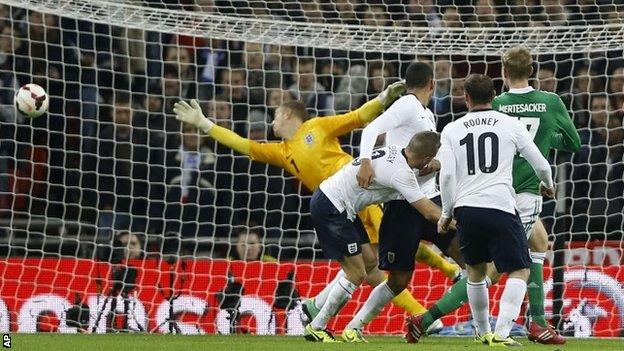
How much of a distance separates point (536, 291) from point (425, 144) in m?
1.19

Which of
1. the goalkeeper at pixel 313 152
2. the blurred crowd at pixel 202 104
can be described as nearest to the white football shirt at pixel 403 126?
the goalkeeper at pixel 313 152

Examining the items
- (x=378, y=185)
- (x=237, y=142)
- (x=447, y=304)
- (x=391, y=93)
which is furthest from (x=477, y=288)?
(x=237, y=142)

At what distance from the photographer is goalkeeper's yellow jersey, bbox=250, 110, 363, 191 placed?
941 cm

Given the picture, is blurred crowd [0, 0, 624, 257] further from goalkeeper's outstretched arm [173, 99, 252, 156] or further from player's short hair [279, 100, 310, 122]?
player's short hair [279, 100, 310, 122]

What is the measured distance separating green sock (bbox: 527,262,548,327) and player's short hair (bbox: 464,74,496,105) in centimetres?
140

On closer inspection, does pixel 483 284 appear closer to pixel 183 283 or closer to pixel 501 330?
pixel 501 330

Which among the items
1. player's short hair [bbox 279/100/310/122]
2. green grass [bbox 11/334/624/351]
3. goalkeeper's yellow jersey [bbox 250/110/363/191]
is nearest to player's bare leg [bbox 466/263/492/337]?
green grass [bbox 11/334/624/351]

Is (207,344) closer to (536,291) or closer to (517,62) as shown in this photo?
(536,291)

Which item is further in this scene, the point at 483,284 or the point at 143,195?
the point at 143,195

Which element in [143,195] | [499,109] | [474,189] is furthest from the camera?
[143,195]

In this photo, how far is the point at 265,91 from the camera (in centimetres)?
1276

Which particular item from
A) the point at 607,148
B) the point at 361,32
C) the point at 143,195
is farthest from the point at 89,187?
the point at 607,148

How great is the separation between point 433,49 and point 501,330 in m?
4.45

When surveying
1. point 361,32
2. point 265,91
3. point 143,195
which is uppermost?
point 361,32
